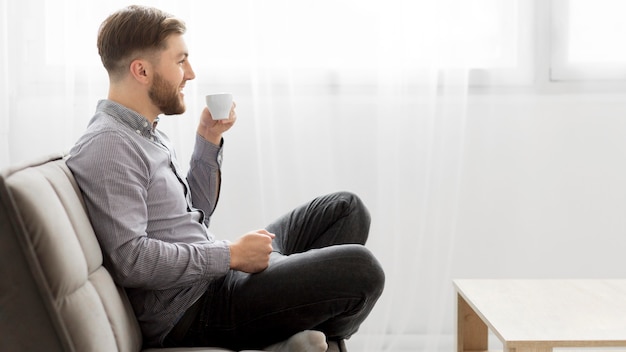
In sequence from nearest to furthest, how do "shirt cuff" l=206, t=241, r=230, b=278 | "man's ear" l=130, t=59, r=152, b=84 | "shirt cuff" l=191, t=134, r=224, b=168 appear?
"shirt cuff" l=206, t=241, r=230, b=278
"man's ear" l=130, t=59, r=152, b=84
"shirt cuff" l=191, t=134, r=224, b=168

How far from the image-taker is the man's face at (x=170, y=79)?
1770 mm

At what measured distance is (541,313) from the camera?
1.84 m

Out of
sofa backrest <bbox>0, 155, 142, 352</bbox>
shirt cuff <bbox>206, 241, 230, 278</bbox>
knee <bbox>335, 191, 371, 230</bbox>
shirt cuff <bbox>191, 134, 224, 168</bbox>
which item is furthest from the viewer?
shirt cuff <bbox>191, 134, 224, 168</bbox>

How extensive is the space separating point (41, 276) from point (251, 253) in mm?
510

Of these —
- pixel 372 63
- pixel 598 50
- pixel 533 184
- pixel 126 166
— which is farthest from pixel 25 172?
pixel 598 50

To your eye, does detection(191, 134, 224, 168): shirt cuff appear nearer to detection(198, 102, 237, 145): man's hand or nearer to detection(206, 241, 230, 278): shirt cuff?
detection(198, 102, 237, 145): man's hand

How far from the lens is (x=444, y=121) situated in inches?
113

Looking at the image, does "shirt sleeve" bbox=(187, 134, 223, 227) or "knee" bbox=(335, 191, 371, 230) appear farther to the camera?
"shirt sleeve" bbox=(187, 134, 223, 227)

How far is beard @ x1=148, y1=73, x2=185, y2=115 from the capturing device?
1771 millimetres

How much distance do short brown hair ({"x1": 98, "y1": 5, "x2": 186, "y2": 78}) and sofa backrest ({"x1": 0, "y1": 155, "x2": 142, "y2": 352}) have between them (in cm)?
43

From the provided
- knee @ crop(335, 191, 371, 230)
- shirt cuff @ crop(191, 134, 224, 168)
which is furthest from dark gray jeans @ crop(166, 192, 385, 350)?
shirt cuff @ crop(191, 134, 224, 168)

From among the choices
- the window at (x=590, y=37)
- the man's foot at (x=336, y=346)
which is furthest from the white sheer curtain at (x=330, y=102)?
the man's foot at (x=336, y=346)

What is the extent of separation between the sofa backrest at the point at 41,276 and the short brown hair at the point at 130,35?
430mm

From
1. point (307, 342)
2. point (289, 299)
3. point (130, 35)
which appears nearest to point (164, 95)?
point (130, 35)
